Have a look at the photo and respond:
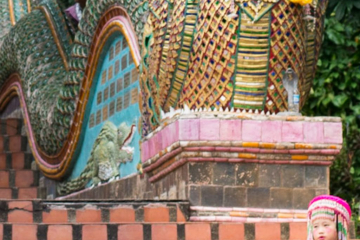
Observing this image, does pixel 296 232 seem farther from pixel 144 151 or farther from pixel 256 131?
pixel 144 151

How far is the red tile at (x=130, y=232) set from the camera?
7.91 m

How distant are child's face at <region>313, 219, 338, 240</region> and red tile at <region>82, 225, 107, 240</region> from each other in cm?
217

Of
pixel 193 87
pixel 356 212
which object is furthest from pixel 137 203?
pixel 356 212

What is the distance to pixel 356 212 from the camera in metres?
11.6

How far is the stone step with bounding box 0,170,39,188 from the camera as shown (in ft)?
42.9

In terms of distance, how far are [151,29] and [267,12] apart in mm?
1125

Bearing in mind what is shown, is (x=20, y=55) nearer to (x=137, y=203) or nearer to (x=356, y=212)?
(x=356, y=212)

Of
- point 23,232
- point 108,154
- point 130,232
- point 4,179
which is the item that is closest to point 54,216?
point 23,232

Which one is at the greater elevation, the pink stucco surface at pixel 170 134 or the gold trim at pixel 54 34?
the gold trim at pixel 54 34

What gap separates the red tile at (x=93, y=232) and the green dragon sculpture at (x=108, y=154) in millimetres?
2628

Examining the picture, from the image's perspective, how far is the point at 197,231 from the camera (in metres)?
8.05

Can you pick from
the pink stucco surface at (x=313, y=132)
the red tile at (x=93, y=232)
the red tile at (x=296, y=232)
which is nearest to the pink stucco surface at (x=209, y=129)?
the pink stucco surface at (x=313, y=132)

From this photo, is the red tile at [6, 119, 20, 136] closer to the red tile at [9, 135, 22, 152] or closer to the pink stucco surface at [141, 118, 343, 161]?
the red tile at [9, 135, 22, 152]

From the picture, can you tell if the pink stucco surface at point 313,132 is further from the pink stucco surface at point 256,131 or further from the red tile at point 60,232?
the red tile at point 60,232
